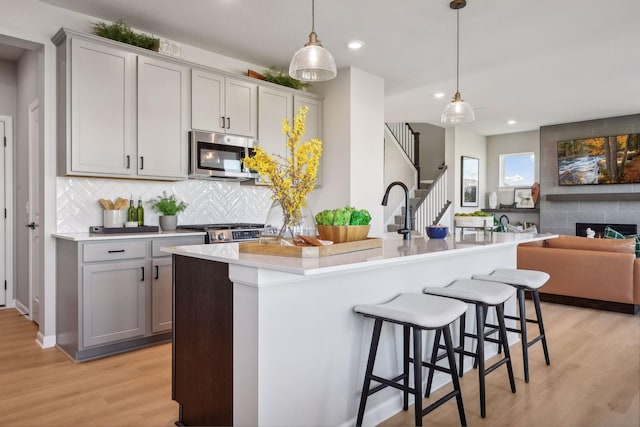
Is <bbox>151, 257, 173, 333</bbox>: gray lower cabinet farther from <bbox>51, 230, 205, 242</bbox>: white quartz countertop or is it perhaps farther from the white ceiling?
the white ceiling

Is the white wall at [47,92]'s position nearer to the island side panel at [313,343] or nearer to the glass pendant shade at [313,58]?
the glass pendant shade at [313,58]

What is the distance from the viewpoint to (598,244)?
4.64 m

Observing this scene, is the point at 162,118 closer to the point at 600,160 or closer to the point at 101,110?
the point at 101,110

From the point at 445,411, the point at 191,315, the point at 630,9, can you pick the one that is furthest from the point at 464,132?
the point at 191,315

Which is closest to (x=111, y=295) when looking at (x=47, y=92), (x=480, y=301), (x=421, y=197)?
(x=47, y=92)

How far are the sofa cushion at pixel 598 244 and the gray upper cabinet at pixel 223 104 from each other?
3662 millimetres

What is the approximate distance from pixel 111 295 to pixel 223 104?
2.02 m

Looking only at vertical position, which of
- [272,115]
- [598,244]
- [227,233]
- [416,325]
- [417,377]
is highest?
[272,115]

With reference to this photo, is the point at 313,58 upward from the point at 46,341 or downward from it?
upward

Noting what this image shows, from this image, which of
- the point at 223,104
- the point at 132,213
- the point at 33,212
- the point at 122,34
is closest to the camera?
the point at 122,34

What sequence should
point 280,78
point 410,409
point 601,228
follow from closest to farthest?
point 410,409 → point 280,78 → point 601,228

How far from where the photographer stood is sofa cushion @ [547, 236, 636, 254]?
4.49m

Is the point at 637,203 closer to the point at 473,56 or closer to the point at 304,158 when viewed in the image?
the point at 473,56

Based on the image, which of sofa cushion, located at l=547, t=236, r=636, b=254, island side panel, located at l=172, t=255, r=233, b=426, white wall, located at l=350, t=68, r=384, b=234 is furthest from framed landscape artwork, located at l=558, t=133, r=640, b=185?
island side panel, located at l=172, t=255, r=233, b=426
